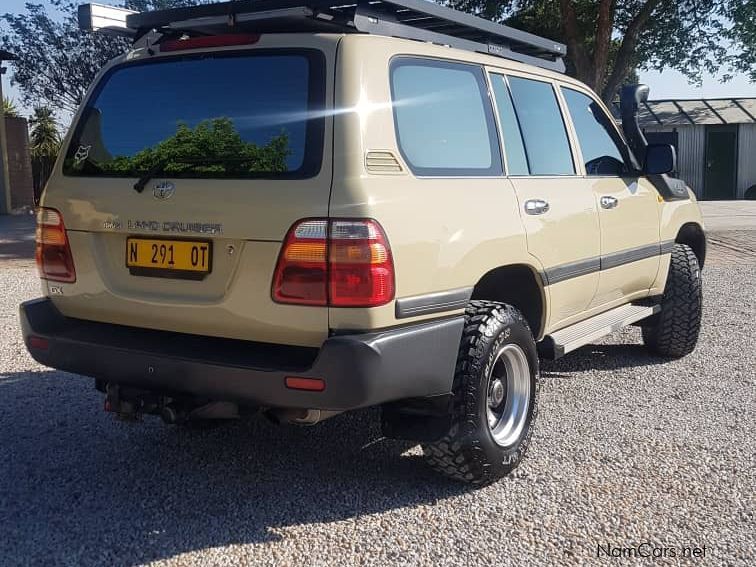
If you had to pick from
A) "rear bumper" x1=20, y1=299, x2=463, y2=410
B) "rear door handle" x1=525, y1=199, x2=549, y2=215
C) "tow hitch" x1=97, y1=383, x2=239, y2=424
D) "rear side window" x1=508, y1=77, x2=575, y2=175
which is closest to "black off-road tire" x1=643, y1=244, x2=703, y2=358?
"rear side window" x1=508, y1=77, x2=575, y2=175

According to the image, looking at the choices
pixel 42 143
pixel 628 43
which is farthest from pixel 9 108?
pixel 628 43

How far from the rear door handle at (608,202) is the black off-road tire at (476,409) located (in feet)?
4.20

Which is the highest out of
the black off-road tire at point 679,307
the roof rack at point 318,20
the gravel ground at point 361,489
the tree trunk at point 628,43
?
the tree trunk at point 628,43

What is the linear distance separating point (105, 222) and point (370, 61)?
1266mm

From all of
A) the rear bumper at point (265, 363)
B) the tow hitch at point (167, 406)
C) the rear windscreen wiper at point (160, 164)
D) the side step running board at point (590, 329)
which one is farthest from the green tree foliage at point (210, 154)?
the side step running board at point (590, 329)

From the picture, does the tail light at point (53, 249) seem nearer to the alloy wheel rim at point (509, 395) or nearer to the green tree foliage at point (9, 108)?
the alloy wheel rim at point (509, 395)

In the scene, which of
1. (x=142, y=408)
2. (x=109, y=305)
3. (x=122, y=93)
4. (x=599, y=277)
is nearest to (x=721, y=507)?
(x=599, y=277)

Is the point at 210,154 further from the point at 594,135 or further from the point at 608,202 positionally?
the point at 594,135

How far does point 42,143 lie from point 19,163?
398cm

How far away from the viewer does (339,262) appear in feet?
9.18

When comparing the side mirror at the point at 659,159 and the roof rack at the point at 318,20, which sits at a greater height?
the roof rack at the point at 318,20

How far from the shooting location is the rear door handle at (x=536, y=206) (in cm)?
371

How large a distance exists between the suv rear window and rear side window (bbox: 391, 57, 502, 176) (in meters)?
0.38

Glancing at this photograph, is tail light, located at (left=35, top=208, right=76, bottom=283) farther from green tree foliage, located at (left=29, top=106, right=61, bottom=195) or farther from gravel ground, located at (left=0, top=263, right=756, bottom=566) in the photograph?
green tree foliage, located at (left=29, top=106, right=61, bottom=195)
